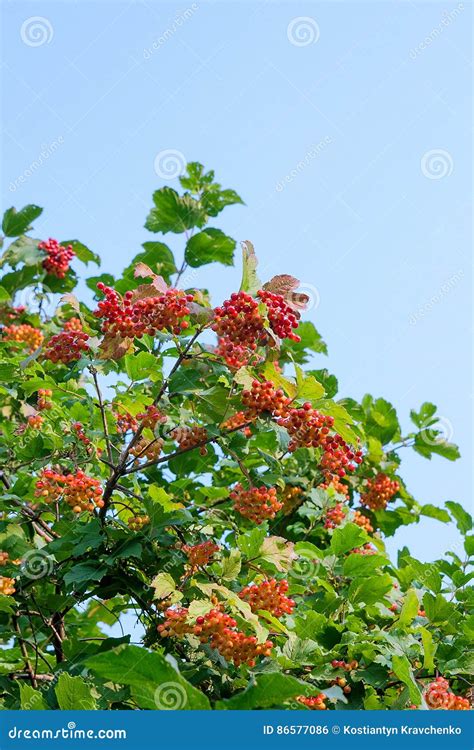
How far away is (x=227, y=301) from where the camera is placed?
3.68 metres

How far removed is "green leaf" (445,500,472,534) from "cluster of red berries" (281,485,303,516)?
0.96 m

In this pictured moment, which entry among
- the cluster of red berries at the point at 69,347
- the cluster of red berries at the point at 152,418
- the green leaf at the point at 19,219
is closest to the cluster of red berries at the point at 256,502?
the cluster of red berries at the point at 152,418

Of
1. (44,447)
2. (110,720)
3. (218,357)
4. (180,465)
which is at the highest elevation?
(218,357)

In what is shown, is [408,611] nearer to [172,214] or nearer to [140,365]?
[140,365]

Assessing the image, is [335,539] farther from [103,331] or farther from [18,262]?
[18,262]

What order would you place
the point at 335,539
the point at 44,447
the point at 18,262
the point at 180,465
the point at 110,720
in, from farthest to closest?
the point at 18,262, the point at 180,465, the point at 44,447, the point at 335,539, the point at 110,720

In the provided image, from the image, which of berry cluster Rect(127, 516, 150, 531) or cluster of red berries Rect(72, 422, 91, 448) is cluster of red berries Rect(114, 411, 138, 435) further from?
berry cluster Rect(127, 516, 150, 531)

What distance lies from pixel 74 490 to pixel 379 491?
2.83 m

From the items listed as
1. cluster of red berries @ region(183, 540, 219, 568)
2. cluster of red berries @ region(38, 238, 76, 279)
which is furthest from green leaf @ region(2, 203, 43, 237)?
cluster of red berries @ region(183, 540, 219, 568)

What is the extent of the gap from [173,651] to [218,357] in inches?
51.0

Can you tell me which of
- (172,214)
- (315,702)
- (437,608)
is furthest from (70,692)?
(172,214)

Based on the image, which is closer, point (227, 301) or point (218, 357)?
point (227, 301)

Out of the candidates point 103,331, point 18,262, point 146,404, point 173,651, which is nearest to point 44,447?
point 146,404

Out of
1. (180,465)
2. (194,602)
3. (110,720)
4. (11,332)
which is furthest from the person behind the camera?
(11,332)
